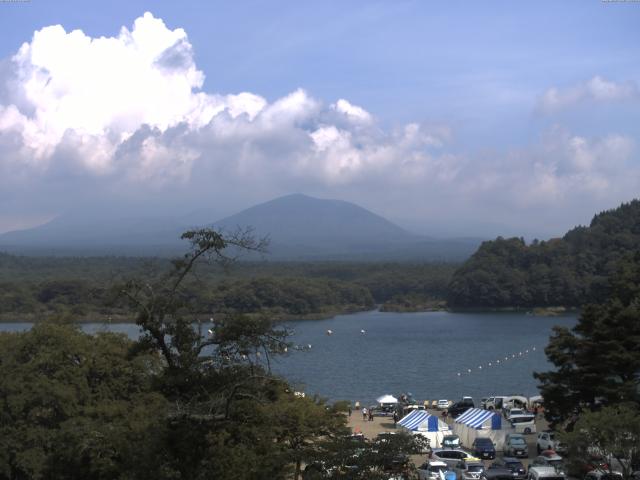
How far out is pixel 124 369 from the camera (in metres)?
14.7

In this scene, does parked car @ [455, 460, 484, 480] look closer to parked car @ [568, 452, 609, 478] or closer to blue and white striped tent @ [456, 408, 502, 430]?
parked car @ [568, 452, 609, 478]

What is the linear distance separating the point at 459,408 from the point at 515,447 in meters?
6.62

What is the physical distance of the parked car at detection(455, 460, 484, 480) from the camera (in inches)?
553

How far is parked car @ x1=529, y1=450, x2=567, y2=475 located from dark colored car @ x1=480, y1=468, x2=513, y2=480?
0.52m

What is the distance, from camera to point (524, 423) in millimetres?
19672

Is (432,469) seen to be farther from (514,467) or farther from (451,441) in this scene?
(451,441)

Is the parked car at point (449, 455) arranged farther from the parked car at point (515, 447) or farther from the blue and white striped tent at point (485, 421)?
the blue and white striped tent at point (485, 421)

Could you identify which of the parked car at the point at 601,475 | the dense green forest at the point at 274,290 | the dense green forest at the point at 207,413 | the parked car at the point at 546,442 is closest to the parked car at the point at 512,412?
the parked car at the point at 546,442

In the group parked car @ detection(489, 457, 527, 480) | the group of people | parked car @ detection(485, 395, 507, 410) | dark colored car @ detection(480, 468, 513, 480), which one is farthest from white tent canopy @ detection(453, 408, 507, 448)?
parked car @ detection(485, 395, 507, 410)

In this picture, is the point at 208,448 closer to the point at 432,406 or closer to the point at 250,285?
the point at 432,406

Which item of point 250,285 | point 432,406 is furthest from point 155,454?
point 250,285

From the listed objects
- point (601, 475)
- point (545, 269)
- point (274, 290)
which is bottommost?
point (601, 475)

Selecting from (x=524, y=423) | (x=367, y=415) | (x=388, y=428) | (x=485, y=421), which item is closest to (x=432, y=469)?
(x=485, y=421)

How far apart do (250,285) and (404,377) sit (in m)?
26.1
